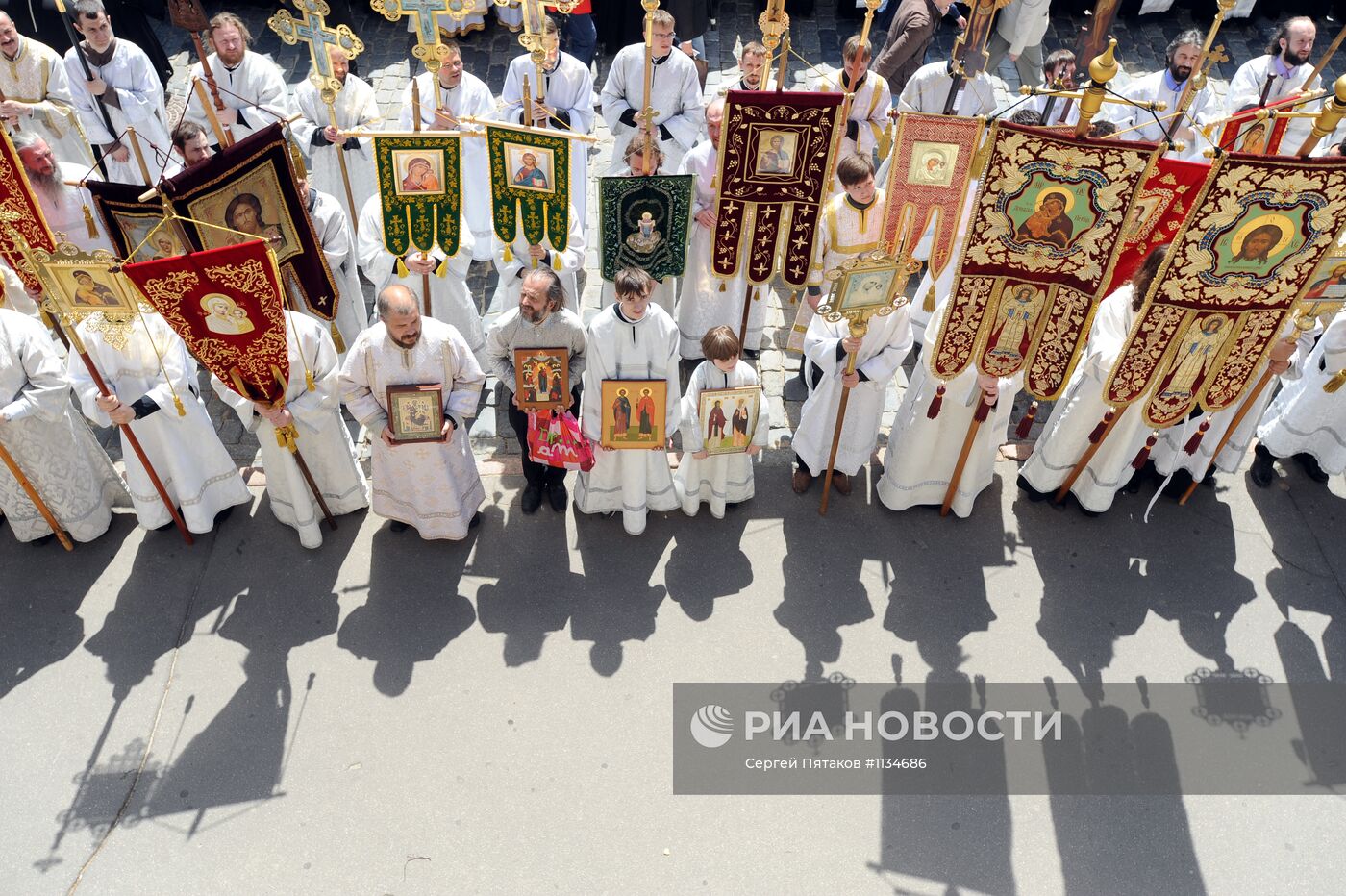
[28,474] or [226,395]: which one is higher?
[226,395]

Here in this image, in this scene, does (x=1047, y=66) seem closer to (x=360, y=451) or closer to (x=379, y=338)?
(x=379, y=338)

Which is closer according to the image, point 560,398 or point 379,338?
point 379,338

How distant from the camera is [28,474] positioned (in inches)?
250

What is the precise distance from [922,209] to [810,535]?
2597 millimetres

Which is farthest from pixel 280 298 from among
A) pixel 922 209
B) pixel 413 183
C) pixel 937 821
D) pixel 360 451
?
pixel 937 821

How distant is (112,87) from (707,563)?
740cm

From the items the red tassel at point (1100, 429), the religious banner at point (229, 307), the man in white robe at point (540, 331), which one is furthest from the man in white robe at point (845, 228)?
the religious banner at point (229, 307)

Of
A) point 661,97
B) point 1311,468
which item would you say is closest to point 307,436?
point 661,97

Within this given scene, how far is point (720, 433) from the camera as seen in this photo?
629 centimetres

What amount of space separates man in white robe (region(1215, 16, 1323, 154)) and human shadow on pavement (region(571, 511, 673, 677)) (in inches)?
244

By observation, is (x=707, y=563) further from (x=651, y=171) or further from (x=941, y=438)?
(x=651, y=171)

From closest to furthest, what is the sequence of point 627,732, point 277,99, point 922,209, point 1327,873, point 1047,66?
1. point 1327,873
2. point 627,732
3. point 922,209
4. point 1047,66
5. point 277,99

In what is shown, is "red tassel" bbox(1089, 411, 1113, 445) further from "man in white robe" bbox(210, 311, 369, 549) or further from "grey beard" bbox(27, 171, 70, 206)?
"grey beard" bbox(27, 171, 70, 206)

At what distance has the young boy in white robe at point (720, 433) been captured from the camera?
6.01 meters
